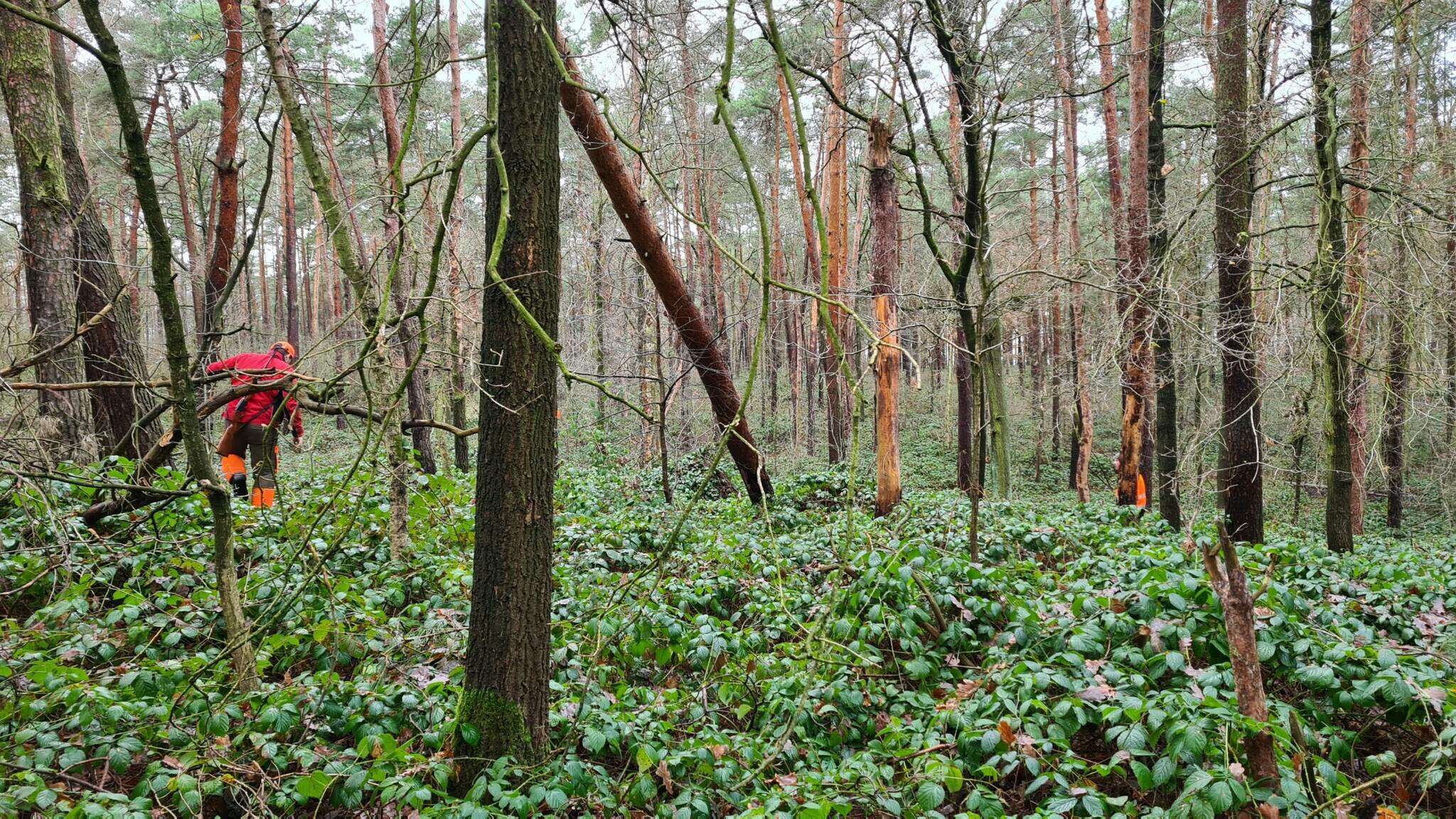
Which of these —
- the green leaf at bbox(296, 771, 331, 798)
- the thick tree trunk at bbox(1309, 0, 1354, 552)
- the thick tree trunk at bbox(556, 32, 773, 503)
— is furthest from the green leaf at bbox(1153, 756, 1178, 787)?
the thick tree trunk at bbox(1309, 0, 1354, 552)

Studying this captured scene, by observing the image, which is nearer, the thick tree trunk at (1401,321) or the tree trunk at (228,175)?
the thick tree trunk at (1401,321)

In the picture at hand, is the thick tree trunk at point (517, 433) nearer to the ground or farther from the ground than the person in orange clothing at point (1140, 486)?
farther from the ground

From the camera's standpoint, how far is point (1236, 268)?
22.0ft

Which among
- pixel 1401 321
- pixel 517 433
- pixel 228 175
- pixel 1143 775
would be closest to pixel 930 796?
pixel 1143 775

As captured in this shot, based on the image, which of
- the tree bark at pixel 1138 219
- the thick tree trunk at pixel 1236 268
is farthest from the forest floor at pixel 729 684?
the tree bark at pixel 1138 219

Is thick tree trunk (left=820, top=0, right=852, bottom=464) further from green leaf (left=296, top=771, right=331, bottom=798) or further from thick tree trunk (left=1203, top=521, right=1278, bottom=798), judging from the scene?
green leaf (left=296, top=771, right=331, bottom=798)

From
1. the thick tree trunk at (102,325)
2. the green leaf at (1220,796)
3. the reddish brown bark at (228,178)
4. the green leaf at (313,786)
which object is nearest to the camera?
the green leaf at (1220,796)

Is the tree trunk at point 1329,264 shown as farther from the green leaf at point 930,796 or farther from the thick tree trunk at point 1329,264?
the green leaf at point 930,796

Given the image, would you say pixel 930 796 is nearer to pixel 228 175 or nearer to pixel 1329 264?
pixel 1329 264

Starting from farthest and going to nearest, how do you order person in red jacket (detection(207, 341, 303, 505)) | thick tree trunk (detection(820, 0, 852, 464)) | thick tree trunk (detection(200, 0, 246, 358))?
thick tree trunk (detection(820, 0, 852, 464)), thick tree trunk (detection(200, 0, 246, 358)), person in red jacket (detection(207, 341, 303, 505))

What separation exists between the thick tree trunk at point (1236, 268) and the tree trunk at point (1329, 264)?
52cm

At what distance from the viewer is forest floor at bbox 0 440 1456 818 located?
252 centimetres

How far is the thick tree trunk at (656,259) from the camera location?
495 cm

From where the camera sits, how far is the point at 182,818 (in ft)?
7.92
